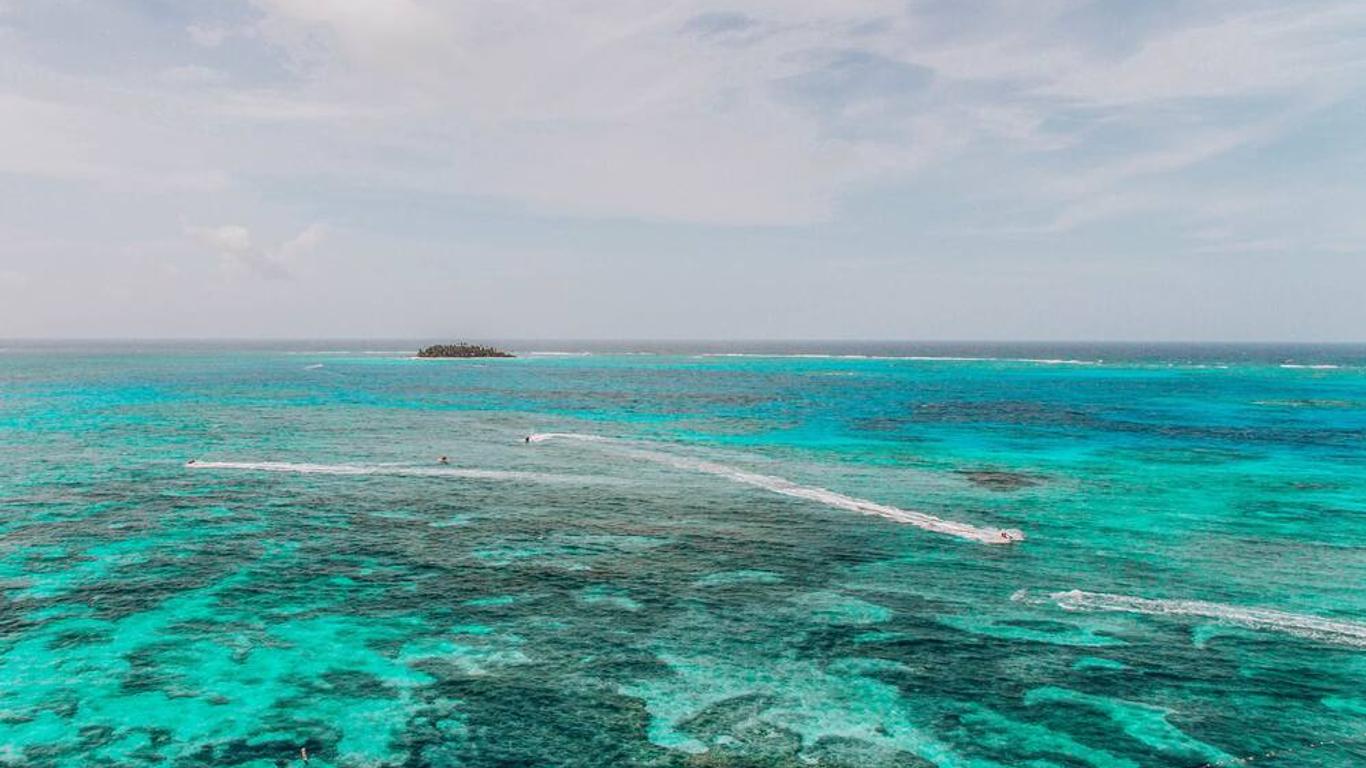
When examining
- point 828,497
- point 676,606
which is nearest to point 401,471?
point 828,497

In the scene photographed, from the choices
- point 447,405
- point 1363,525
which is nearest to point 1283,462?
point 1363,525

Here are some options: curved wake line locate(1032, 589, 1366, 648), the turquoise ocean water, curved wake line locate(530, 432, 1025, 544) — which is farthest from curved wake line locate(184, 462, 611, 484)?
curved wake line locate(1032, 589, 1366, 648)

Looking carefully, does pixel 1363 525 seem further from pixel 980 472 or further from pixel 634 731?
pixel 634 731

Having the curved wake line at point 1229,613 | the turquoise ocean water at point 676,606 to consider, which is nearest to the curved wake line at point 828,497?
the turquoise ocean water at point 676,606

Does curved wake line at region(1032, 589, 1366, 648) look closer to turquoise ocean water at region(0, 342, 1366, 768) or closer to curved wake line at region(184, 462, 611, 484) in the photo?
turquoise ocean water at region(0, 342, 1366, 768)

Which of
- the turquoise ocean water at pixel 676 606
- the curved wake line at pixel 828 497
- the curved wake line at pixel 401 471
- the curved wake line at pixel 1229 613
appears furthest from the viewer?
the curved wake line at pixel 401 471

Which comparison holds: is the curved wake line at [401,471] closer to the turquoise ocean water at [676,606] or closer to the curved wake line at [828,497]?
the turquoise ocean water at [676,606]

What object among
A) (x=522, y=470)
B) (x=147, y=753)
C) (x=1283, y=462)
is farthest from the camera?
(x=1283, y=462)
